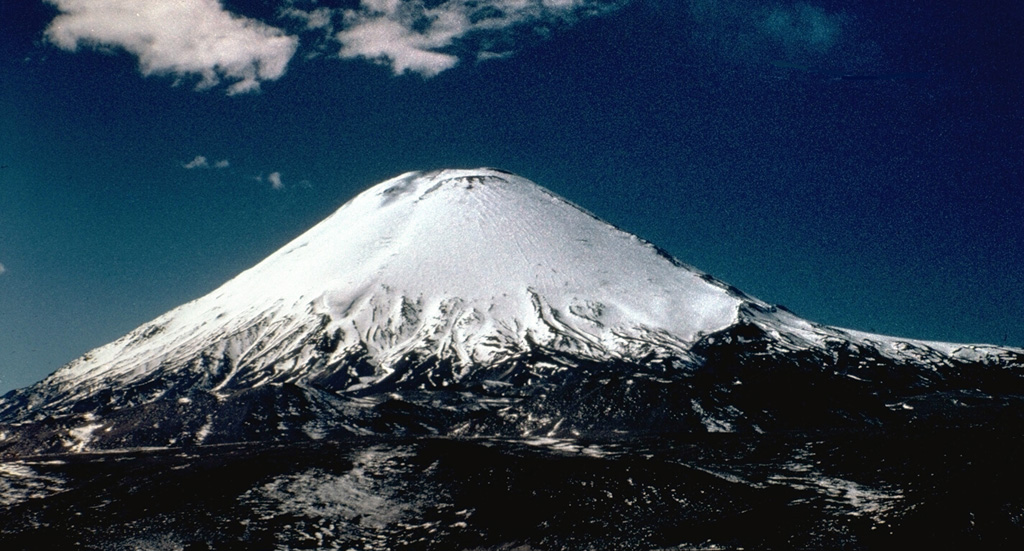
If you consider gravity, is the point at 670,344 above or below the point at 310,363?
above

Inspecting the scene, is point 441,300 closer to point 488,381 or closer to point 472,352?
point 472,352

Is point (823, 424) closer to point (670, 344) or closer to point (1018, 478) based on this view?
point (670, 344)

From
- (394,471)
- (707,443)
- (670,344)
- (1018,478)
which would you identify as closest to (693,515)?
(1018,478)

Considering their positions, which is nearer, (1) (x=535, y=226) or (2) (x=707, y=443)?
(2) (x=707, y=443)

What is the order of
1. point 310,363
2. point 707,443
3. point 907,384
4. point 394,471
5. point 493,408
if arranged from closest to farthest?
point 394,471, point 707,443, point 493,408, point 907,384, point 310,363

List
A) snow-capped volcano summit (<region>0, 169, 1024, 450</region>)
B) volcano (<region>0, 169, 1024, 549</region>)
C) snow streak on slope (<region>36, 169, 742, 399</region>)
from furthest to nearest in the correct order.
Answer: snow streak on slope (<region>36, 169, 742, 399</region>), snow-capped volcano summit (<region>0, 169, 1024, 450</region>), volcano (<region>0, 169, 1024, 549</region>)

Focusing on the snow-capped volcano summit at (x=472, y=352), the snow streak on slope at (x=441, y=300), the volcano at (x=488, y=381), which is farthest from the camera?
the snow streak on slope at (x=441, y=300)
